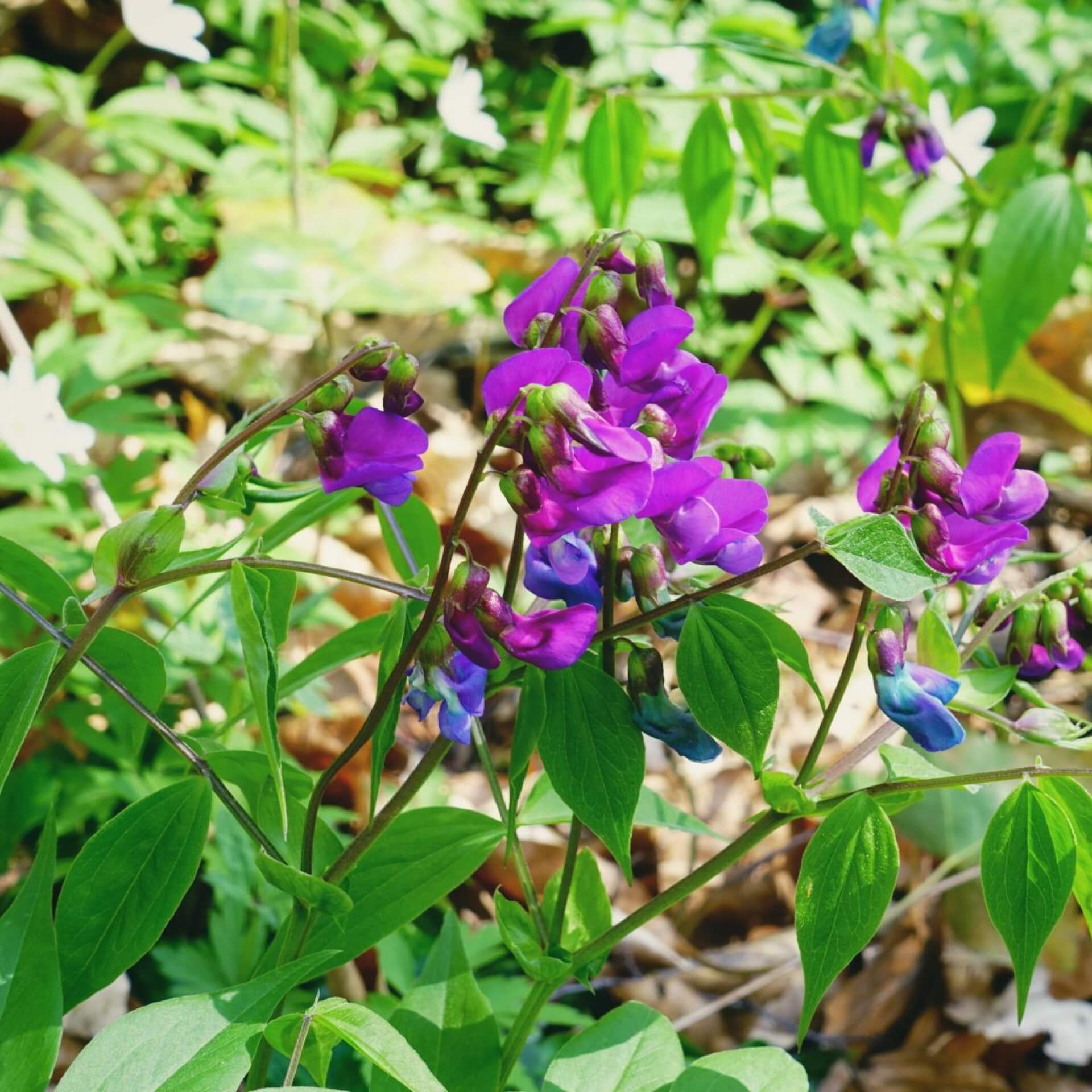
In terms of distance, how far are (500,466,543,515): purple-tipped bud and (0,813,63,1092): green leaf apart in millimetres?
510

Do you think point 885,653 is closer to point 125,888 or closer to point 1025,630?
point 1025,630

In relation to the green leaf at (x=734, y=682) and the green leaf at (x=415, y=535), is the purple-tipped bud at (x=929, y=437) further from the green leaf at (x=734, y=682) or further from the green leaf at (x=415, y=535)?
the green leaf at (x=415, y=535)

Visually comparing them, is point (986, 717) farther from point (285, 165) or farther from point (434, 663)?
point (285, 165)

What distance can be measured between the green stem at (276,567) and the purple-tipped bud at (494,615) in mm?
79

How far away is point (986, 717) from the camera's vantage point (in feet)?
3.75

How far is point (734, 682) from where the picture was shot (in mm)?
1014

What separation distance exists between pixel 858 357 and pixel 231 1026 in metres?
3.21

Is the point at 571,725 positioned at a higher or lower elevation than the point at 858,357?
higher

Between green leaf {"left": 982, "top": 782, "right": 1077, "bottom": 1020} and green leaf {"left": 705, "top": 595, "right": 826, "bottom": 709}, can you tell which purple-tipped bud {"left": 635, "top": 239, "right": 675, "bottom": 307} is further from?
green leaf {"left": 982, "top": 782, "right": 1077, "bottom": 1020}

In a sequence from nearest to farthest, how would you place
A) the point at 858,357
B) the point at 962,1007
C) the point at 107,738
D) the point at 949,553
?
the point at 949,553 → the point at 107,738 → the point at 962,1007 → the point at 858,357

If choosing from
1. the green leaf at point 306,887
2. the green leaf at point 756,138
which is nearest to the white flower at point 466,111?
the green leaf at point 756,138

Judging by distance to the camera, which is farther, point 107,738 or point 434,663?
point 107,738

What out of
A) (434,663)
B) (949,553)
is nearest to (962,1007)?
(949,553)

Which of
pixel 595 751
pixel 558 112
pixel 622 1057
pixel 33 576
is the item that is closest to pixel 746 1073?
pixel 622 1057
